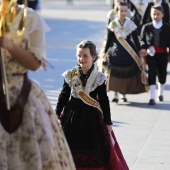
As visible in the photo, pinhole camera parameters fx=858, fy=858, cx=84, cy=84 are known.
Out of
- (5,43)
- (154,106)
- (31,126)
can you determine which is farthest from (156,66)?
(5,43)

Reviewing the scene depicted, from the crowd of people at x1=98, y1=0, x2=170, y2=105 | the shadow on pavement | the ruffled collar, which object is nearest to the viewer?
the shadow on pavement

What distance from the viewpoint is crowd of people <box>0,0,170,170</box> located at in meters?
5.53

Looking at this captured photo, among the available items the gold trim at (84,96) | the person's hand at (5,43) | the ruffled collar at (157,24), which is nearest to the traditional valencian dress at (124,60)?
the ruffled collar at (157,24)

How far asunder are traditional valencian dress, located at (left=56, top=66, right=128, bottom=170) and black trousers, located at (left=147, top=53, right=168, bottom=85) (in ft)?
18.7

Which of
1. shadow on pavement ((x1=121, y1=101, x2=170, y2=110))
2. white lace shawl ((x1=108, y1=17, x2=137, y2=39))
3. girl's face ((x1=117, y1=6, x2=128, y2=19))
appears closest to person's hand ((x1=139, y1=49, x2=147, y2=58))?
white lace shawl ((x1=108, y1=17, x2=137, y2=39))

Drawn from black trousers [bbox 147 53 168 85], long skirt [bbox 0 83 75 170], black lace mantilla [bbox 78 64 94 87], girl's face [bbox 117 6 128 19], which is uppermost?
long skirt [bbox 0 83 75 170]

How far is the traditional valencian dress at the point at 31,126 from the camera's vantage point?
18.1ft

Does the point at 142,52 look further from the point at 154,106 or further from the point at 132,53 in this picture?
the point at 154,106

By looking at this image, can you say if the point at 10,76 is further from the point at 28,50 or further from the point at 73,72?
the point at 73,72

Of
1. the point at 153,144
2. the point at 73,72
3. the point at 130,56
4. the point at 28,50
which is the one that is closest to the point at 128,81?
the point at 130,56

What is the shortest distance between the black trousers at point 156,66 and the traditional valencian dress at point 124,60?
0.15m

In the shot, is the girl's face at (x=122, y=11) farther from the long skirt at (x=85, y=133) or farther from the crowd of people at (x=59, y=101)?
the long skirt at (x=85, y=133)

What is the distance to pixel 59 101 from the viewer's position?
295 inches

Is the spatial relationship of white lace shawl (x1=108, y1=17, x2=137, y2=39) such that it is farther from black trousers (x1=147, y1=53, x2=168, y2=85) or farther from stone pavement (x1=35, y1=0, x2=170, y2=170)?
stone pavement (x1=35, y1=0, x2=170, y2=170)
